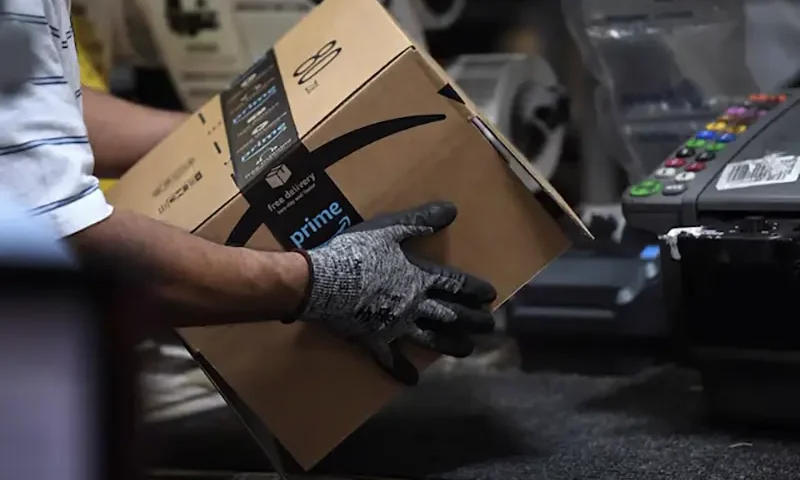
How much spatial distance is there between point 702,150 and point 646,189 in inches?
3.1

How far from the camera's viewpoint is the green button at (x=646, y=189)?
741 millimetres

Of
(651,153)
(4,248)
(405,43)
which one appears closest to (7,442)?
(4,248)

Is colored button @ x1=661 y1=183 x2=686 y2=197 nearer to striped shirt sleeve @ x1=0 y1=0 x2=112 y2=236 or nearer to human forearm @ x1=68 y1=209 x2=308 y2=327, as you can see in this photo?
human forearm @ x1=68 y1=209 x2=308 y2=327

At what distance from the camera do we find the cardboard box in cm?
72

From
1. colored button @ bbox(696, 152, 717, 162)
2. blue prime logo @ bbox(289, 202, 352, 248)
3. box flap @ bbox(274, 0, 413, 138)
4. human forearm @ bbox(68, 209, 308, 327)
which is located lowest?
colored button @ bbox(696, 152, 717, 162)

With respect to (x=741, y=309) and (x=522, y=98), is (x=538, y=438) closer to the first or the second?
(x=741, y=309)

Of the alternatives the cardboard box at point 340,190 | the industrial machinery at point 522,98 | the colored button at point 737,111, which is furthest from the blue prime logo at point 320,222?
the industrial machinery at point 522,98

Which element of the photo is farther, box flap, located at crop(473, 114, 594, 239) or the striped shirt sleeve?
box flap, located at crop(473, 114, 594, 239)

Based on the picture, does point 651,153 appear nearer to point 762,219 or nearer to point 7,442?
point 762,219

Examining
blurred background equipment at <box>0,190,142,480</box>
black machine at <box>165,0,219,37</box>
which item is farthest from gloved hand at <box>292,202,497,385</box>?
black machine at <box>165,0,219,37</box>

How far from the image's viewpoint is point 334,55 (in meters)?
0.77

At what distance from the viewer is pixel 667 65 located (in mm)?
1173

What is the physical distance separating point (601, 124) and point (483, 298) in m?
0.54

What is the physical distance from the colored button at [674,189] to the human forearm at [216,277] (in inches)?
10.8
